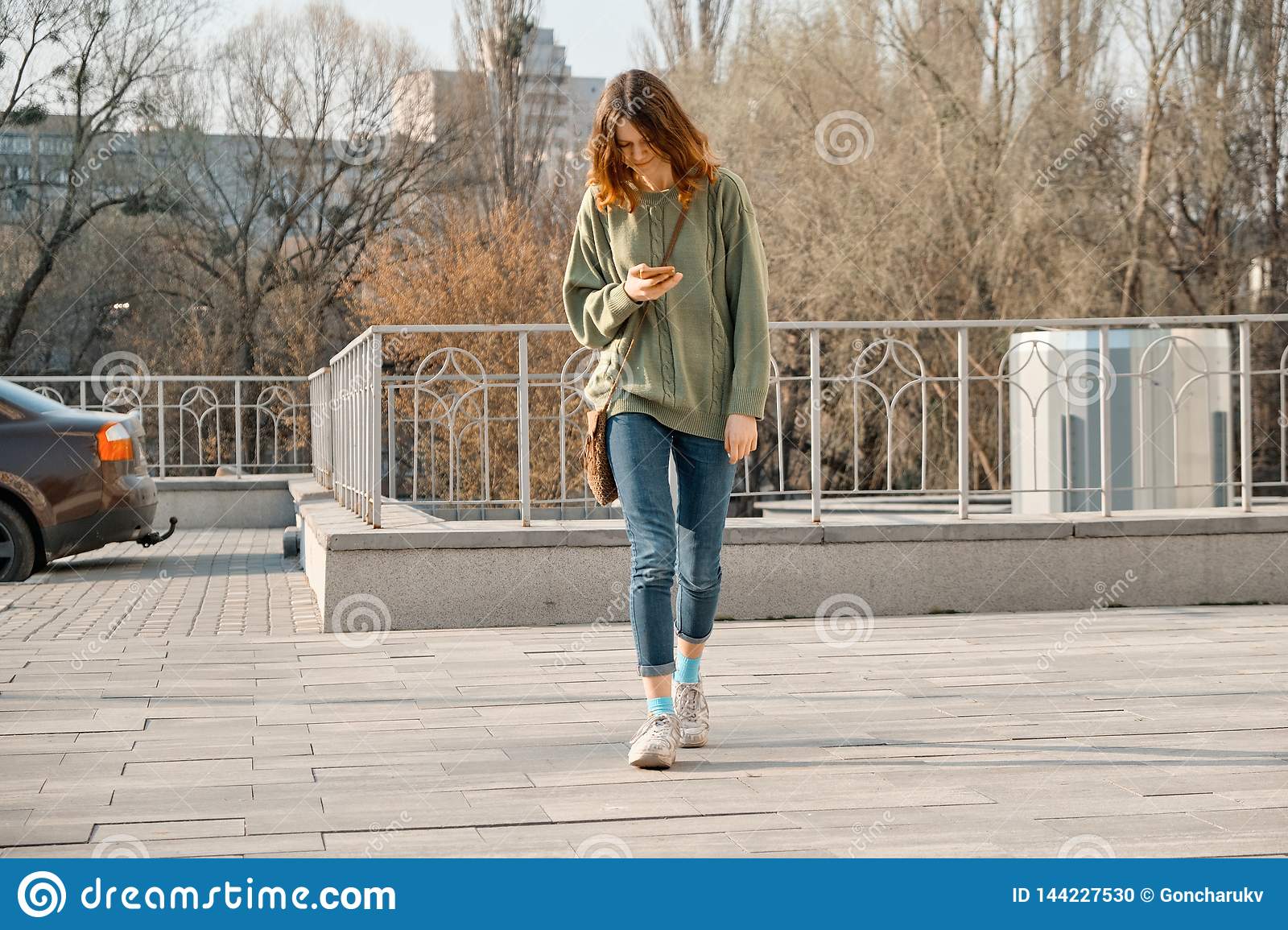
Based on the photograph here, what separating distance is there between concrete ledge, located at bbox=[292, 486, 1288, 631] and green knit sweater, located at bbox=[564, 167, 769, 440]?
301 cm

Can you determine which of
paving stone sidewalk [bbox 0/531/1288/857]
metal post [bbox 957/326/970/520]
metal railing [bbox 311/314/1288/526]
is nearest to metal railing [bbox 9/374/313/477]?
metal railing [bbox 311/314/1288/526]

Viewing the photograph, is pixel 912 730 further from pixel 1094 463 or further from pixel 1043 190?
pixel 1043 190

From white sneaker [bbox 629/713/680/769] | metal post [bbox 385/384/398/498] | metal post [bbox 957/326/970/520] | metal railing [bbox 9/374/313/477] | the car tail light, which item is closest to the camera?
white sneaker [bbox 629/713/680/769]

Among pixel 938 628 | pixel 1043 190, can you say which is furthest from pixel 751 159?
pixel 938 628

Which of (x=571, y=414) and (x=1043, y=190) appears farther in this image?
(x=1043, y=190)

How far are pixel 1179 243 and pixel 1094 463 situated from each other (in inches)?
361

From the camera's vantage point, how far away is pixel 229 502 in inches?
625

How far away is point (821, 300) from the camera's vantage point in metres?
15.8

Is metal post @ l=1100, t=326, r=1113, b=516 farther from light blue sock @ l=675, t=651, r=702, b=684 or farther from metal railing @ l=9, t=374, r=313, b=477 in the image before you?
metal railing @ l=9, t=374, r=313, b=477

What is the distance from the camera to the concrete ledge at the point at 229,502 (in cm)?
1579

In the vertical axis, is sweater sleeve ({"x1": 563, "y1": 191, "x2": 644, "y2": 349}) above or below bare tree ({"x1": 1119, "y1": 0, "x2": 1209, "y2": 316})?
below

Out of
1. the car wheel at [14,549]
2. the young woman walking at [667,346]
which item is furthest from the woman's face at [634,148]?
the car wheel at [14,549]

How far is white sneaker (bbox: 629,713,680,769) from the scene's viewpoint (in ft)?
12.8

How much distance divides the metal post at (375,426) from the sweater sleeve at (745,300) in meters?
3.49
